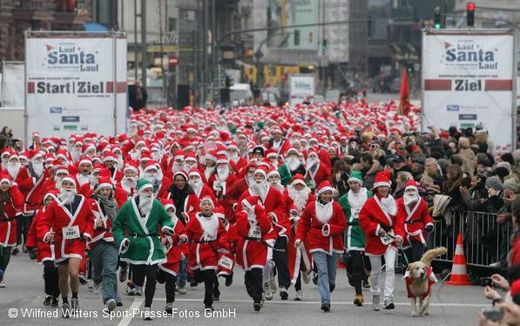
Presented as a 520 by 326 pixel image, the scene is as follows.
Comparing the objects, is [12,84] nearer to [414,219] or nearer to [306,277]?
[306,277]

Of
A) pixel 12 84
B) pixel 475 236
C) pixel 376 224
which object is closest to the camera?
pixel 376 224

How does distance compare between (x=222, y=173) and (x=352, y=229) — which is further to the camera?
(x=222, y=173)

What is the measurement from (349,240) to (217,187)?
16.4 feet

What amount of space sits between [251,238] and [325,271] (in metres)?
0.84

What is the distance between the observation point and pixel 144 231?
17812 millimetres

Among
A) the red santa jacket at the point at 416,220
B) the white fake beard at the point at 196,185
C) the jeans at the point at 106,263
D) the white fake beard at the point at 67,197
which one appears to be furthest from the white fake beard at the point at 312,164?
the white fake beard at the point at 67,197

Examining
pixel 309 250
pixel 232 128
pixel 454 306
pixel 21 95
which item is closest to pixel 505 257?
pixel 454 306

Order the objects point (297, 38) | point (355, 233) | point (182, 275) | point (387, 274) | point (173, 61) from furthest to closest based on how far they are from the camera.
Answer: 1. point (297, 38)
2. point (173, 61)
3. point (182, 275)
4. point (355, 233)
5. point (387, 274)

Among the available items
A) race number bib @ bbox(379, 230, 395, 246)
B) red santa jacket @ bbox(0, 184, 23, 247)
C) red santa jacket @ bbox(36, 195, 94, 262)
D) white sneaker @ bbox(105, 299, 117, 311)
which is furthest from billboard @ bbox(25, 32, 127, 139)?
white sneaker @ bbox(105, 299, 117, 311)

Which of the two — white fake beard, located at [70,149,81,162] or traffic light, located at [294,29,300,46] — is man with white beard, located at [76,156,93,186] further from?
traffic light, located at [294,29,300,46]

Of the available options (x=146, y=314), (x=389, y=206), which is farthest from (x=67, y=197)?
(x=389, y=206)

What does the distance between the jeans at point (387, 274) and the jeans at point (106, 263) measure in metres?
2.67

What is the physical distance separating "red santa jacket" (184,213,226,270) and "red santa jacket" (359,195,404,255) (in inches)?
58.2

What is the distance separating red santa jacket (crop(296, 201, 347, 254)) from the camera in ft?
62.2
